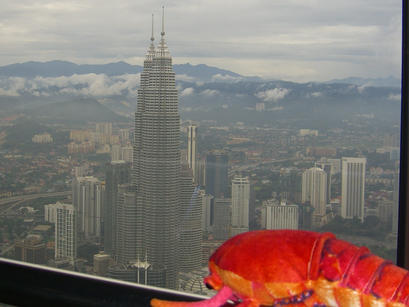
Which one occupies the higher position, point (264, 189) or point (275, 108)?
point (275, 108)

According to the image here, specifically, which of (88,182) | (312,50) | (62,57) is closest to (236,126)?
(312,50)

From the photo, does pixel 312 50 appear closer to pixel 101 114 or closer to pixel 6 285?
pixel 101 114

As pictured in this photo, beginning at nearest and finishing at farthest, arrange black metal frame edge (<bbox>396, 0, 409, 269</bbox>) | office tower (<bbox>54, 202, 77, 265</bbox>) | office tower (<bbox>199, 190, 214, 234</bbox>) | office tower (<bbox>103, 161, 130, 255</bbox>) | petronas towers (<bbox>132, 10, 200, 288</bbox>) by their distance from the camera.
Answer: black metal frame edge (<bbox>396, 0, 409, 269</bbox>)
office tower (<bbox>199, 190, 214, 234</bbox>)
petronas towers (<bbox>132, 10, 200, 288</bbox>)
office tower (<bbox>103, 161, 130, 255</bbox>)
office tower (<bbox>54, 202, 77, 265</bbox>)

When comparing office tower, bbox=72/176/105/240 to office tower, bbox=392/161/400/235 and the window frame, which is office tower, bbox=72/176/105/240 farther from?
office tower, bbox=392/161/400/235

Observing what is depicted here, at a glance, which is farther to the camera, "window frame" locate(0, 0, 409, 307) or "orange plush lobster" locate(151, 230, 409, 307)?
"window frame" locate(0, 0, 409, 307)

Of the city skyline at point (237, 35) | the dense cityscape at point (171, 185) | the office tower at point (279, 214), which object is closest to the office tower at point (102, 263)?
the dense cityscape at point (171, 185)

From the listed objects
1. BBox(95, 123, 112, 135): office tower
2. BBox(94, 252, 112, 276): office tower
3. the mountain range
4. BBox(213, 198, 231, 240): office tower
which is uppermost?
the mountain range

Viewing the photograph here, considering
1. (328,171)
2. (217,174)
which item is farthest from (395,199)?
(217,174)

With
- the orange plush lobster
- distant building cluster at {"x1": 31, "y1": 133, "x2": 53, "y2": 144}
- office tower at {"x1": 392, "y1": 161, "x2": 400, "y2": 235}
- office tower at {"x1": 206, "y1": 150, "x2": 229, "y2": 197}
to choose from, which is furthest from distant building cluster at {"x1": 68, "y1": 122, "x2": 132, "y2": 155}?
the orange plush lobster
